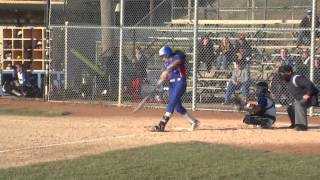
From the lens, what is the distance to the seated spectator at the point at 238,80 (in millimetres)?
19406

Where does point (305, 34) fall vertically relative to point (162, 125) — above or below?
above

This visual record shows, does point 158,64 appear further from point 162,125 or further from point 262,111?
point 162,125

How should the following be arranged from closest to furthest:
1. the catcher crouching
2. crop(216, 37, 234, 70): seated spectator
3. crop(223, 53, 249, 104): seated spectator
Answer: the catcher crouching, crop(223, 53, 249, 104): seated spectator, crop(216, 37, 234, 70): seated spectator

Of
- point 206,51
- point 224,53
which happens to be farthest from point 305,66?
point 206,51

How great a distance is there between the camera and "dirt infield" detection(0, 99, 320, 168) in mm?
11438

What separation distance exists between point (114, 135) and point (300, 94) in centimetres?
409

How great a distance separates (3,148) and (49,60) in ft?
32.0

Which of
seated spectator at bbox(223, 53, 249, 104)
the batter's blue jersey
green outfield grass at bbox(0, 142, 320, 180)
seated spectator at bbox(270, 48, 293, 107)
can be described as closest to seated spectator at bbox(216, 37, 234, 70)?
seated spectator at bbox(223, 53, 249, 104)

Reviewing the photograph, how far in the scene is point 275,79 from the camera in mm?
19031

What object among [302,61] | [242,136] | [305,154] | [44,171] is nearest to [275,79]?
[302,61]

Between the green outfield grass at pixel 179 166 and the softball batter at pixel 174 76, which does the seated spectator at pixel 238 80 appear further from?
the green outfield grass at pixel 179 166

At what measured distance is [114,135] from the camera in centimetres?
1353

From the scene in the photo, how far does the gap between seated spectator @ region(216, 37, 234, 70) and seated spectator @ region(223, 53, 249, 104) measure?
0.58 m

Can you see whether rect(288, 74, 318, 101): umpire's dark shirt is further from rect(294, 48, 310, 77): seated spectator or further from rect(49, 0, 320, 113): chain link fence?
rect(49, 0, 320, 113): chain link fence
